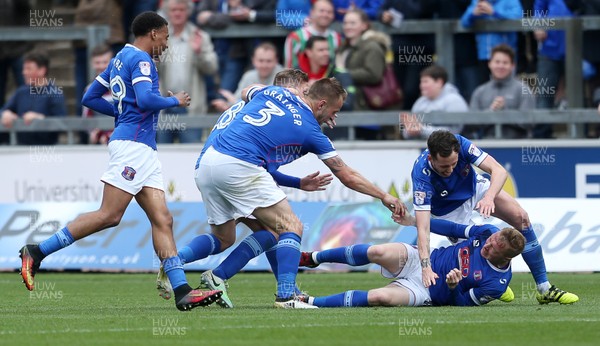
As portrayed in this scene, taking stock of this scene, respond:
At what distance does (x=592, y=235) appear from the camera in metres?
15.6

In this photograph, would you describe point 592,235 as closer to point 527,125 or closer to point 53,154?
point 527,125

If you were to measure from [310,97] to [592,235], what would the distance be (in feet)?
19.0

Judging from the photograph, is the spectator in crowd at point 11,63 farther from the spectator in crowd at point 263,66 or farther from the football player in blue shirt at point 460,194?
the football player in blue shirt at point 460,194

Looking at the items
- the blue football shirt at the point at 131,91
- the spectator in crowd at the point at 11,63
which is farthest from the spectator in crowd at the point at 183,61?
the blue football shirt at the point at 131,91

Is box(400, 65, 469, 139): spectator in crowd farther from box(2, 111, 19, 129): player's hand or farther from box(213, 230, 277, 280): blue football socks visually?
box(213, 230, 277, 280): blue football socks

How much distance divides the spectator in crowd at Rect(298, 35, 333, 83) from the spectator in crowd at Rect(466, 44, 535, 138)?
2.03 m

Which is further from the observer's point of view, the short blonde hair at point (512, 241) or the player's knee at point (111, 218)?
the player's knee at point (111, 218)

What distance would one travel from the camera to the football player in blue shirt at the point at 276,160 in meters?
10.8

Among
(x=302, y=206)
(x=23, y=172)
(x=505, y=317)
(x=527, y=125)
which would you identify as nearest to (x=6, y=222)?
(x=23, y=172)

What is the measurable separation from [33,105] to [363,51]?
15.7ft

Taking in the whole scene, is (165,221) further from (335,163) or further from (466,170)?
(466,170)

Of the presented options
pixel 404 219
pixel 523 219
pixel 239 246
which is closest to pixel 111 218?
pixel 239 246

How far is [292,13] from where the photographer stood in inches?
719

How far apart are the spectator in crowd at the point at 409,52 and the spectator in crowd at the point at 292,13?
41.3 inches
